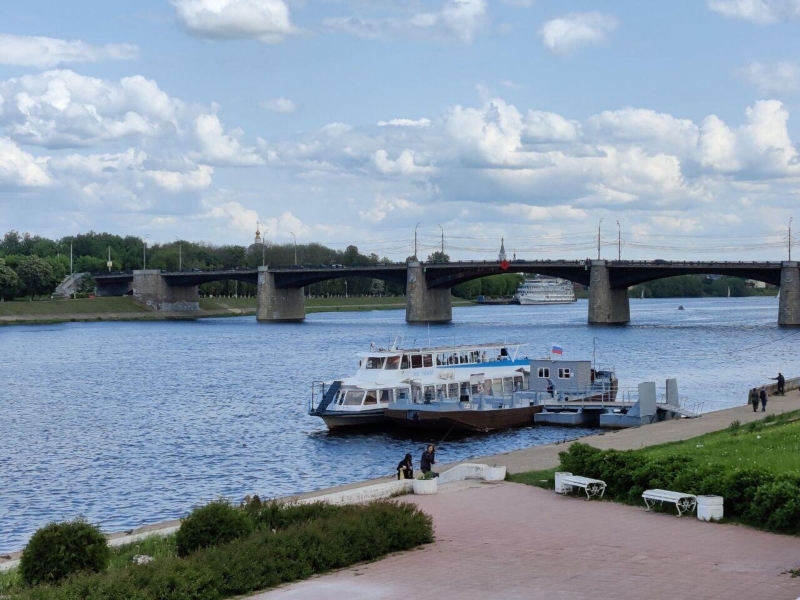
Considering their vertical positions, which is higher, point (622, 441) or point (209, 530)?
point (209, 530)

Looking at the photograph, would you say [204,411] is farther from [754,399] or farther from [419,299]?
[419,299]

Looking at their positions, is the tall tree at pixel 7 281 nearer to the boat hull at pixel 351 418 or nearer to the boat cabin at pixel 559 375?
the boat cabin at pixel 559 375

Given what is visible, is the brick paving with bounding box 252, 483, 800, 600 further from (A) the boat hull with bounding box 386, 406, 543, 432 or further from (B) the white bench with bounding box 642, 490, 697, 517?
(A) the boat hull with bounding box 386, 406, 543, 432

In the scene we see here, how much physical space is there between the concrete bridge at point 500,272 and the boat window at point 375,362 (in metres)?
97.6

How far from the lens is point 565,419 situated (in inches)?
2223

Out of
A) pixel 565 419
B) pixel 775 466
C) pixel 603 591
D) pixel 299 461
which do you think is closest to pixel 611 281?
pixel 565 419

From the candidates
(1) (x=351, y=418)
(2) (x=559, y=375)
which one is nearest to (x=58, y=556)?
(1) (x=351, y=418)

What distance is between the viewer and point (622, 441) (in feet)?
135

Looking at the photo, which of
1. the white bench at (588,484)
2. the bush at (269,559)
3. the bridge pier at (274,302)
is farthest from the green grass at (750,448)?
the bridge pier at (274,302)

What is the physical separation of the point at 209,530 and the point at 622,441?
25.2 meters

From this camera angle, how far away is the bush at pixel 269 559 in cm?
1566

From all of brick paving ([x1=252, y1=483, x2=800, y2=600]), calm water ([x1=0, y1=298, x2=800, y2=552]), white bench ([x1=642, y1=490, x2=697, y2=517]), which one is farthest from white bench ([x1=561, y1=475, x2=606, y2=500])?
calm water ([x1=0, y1=298, x2=800, y2=552])

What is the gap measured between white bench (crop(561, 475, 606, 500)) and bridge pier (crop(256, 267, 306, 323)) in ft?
515

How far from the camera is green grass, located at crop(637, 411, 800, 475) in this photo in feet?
84.9
